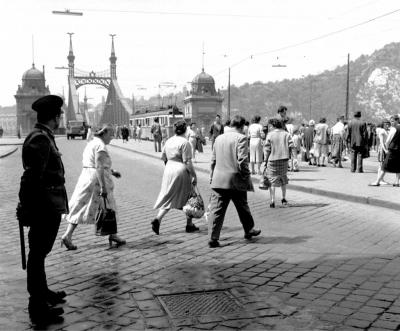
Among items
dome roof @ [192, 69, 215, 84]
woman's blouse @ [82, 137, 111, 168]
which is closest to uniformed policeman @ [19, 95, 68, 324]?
woman's blouse @ [82, 137, 111, 168]

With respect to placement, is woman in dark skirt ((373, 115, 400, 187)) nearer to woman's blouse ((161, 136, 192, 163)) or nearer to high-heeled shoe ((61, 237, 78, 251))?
woman's blouse ((161, 136, 192, 163))

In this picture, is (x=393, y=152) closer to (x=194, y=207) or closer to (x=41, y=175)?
(x=194, y=207)

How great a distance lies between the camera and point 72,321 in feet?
12.5

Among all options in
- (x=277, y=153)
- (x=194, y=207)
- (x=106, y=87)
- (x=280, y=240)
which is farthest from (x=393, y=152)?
(x=106, y=87)

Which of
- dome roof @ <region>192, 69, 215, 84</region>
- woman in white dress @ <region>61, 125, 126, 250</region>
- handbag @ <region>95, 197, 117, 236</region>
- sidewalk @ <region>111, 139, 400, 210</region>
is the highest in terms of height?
dome roof @ <region>192, 69, 215, 84</region>

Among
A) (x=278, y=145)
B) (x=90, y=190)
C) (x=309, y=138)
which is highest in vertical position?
(x=278, y=145)

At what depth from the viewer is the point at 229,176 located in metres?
6.12

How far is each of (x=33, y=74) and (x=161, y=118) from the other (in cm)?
5432

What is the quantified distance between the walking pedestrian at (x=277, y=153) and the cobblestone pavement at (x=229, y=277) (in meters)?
1.12

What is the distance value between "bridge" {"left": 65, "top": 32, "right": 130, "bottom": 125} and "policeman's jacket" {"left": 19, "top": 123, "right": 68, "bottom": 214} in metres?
76.9

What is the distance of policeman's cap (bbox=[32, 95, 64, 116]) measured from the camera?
13.1 ft

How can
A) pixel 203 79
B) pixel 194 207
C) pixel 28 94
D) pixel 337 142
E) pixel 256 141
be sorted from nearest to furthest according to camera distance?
pixel 194 207
pixel 256 141
pixel 337 142
pixel 203 79
pixel 28 94

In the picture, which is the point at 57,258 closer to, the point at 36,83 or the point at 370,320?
the point at 370,320

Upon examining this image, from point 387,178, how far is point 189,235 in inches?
305
